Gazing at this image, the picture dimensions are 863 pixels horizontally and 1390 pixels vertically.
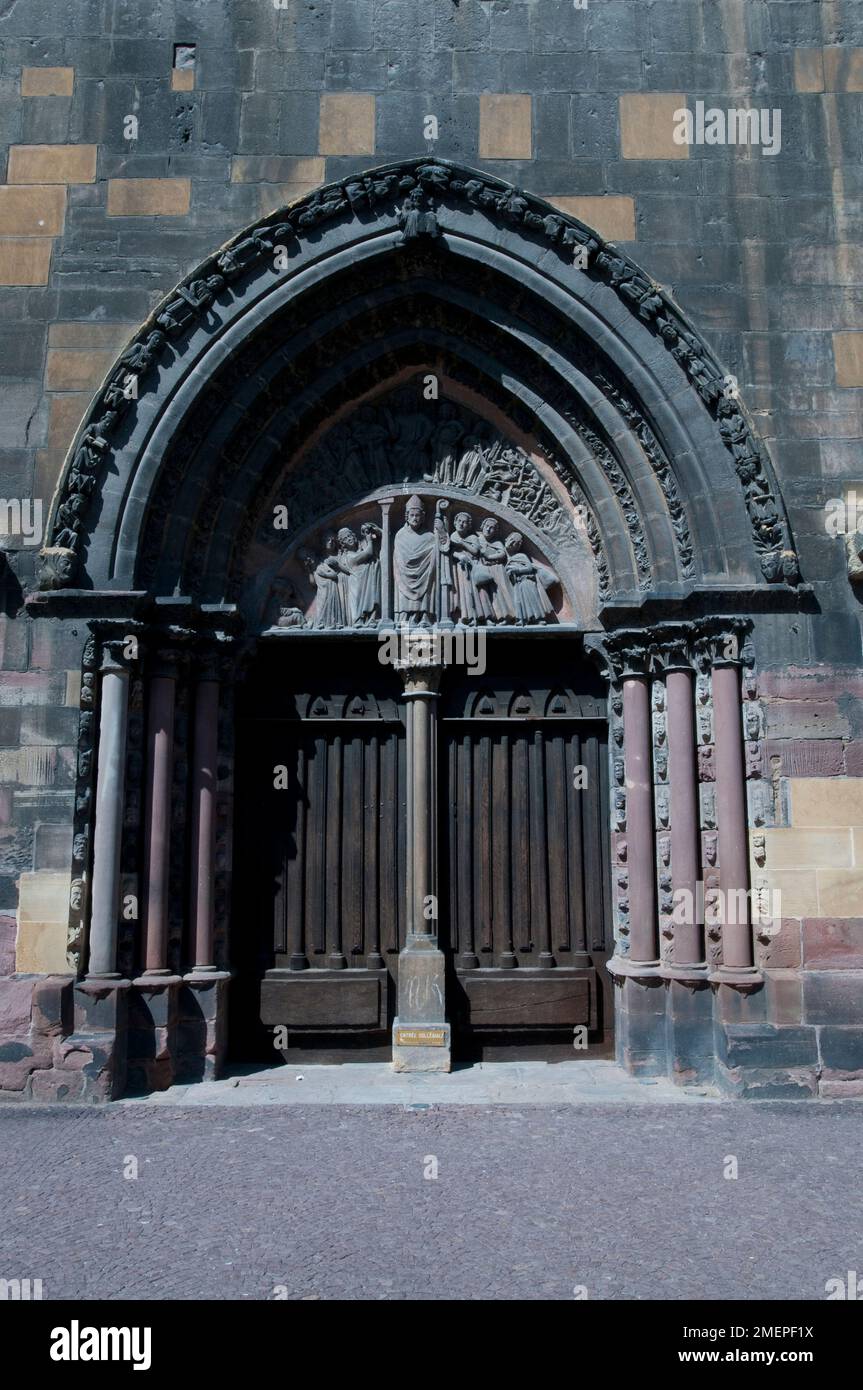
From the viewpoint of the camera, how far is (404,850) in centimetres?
841

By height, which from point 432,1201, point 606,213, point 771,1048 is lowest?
point 432,1201

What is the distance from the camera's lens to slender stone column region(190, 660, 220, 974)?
7727mm

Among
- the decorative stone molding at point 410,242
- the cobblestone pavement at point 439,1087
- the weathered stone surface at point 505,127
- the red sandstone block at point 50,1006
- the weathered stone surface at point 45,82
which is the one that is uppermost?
the weathered stone surface at point 45,82

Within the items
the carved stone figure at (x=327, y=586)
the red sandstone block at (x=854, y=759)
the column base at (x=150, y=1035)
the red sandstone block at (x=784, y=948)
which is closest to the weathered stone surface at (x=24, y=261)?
the carved stone figure at (x=327, y=586)

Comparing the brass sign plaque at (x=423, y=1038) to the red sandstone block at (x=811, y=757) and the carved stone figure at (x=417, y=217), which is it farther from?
the carved stone figure at (x=417, y=217)

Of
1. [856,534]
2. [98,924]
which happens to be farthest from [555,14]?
[98,924]

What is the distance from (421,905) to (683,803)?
6.90 ft

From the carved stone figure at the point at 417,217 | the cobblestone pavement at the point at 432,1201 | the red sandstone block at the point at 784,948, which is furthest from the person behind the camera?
the carved stone figure at the point at 417,217

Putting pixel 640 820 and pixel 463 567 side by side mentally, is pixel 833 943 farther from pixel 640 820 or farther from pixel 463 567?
pixel 463 567

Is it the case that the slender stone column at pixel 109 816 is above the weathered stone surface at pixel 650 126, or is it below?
below

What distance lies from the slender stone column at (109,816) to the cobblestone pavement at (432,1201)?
1.04 m

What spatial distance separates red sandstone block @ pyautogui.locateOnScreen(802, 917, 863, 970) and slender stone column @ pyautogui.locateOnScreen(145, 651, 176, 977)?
14.6 ft

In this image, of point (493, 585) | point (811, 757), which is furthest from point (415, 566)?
point (811, 757)

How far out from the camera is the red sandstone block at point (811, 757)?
24.3 feet
